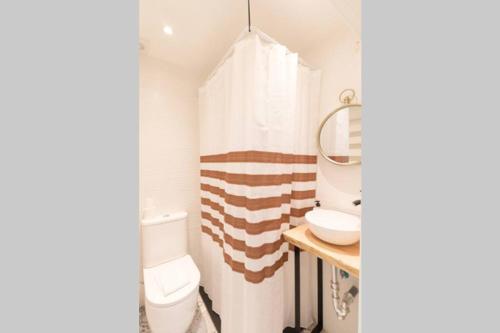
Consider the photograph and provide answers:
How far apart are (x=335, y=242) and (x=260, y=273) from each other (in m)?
0.45

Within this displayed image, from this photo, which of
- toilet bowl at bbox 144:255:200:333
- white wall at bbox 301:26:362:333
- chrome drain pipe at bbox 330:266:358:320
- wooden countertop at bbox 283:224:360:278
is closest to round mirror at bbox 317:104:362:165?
white wall at bbox 301:26:362:333

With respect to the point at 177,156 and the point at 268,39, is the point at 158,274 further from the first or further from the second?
the point at 268,39

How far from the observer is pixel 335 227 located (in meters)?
0.88

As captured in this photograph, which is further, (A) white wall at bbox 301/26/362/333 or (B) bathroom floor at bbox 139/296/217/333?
(B) bathroom floor at bbox 139/296/217/333

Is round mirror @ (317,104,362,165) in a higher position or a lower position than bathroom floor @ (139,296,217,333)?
higher

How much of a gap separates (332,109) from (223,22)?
3.02 feet

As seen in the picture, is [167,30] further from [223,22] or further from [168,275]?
[168,275]

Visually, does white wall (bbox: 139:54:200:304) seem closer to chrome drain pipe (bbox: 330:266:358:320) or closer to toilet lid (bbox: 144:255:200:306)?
toilet lid (bbox: 144:255:200:306)

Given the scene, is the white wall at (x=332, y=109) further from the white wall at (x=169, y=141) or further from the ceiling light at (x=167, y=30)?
the white wall at (x=169, y=141)

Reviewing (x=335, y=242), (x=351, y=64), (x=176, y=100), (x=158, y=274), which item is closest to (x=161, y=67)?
(x=176, y=100)

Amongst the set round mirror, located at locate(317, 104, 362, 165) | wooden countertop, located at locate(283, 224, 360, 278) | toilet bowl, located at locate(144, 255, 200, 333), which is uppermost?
round mirror, located at locate(317, 104, 362, 165)

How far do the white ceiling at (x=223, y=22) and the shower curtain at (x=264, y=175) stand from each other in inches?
7.7

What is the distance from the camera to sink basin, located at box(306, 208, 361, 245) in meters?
0.83

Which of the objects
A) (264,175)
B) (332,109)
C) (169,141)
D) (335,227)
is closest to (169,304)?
(264,175)
